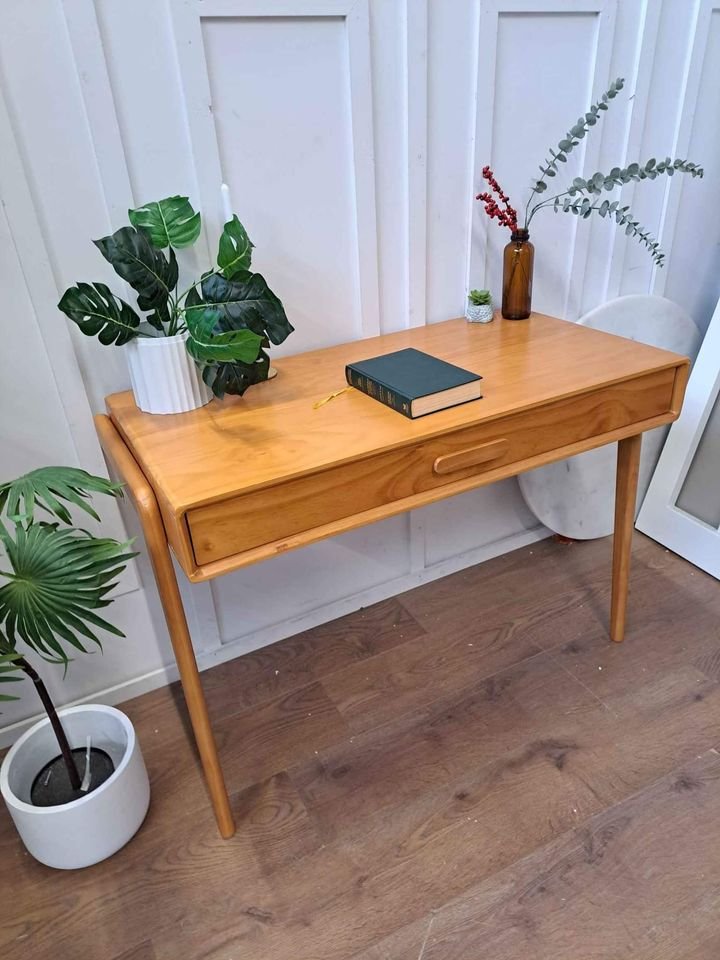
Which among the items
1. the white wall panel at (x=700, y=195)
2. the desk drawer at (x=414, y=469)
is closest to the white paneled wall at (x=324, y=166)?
the white wall panel at (x=700, y=195)

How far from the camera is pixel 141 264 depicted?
3.51 ft

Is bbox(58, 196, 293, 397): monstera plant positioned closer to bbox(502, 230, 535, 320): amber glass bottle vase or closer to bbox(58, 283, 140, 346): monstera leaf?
bbox(58, 283, 140, 346): monstera leaf

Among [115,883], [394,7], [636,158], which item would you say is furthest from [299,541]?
[636,158]

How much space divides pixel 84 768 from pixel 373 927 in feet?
1.96

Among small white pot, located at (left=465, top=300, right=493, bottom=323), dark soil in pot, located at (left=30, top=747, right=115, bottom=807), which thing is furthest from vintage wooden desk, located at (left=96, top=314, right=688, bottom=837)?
dark soil in pot, located at (left=30, top=747, right=115, bottom=807)

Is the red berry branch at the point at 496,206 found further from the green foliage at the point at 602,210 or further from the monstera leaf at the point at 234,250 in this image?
the monstera leaf at the point at 234,250

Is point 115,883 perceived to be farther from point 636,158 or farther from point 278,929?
point 636,158

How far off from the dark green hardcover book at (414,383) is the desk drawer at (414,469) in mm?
51

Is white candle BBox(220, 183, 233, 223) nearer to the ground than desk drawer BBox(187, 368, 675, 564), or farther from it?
farther from it

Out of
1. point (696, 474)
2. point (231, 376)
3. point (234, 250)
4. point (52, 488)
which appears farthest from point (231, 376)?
point (696, 474)

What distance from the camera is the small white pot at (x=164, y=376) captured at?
1.11 meters

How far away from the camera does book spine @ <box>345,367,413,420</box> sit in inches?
44.2

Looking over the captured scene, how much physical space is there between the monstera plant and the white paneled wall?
108 millimetres

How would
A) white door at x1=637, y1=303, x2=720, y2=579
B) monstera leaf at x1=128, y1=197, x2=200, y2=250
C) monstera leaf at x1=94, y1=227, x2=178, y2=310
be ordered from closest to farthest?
monstera leaf at x1=94, y1=227, x2=178, y2=310, monstera leaf at x1=128, y1=197, x2=200, y2=250, white door at x1=637, y1=303, x2=720, y2=579
